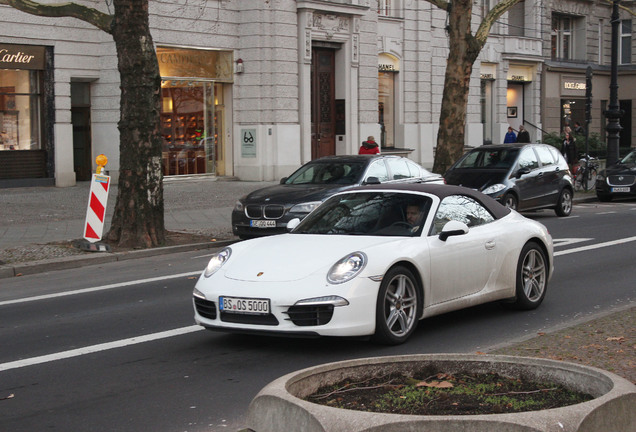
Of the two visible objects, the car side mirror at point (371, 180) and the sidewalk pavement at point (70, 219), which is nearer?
the sidewalk pavement at point (70, 219)

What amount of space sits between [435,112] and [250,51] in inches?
452

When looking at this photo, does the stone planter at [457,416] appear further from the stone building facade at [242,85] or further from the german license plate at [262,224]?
the stone building facade at [242,85]

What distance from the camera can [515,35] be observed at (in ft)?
153

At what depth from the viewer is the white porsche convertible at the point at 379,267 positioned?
7.78 m

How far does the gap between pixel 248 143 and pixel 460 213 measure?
23.1 metres

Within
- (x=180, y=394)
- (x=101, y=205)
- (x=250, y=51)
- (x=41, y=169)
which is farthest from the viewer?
(x=250, y=51)

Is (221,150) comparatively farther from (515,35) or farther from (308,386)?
(308,386)

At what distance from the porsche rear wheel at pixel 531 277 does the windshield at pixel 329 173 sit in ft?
23.2

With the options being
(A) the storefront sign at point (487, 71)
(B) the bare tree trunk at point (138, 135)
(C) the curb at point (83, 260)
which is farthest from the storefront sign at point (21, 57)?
(A) the storefront sign at point (487, 71)

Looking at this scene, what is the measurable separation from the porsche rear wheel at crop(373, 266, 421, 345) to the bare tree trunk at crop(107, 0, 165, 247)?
27.7 ft

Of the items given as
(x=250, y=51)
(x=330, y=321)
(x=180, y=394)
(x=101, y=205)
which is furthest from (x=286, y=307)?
(x=250, y=51)

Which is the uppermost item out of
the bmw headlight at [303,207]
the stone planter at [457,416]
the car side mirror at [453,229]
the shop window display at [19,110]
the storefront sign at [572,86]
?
the storefront sign at [572,86]

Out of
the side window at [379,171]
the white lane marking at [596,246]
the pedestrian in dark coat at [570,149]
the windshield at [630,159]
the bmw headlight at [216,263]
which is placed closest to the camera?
the bmw headlight at [216,263]

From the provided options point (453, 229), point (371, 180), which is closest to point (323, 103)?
point (371, 180)
